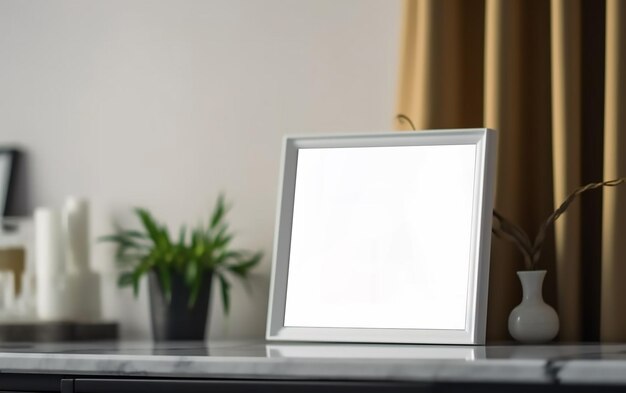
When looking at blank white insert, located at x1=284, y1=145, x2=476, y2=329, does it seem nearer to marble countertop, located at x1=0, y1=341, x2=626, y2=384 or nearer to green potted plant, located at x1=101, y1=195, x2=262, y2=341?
marble countertop, located at x1=0, y1=341, x2=626, y2=384

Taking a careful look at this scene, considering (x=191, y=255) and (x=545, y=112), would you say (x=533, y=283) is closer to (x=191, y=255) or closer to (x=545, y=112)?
(x=545, y=112)

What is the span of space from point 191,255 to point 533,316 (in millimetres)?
666

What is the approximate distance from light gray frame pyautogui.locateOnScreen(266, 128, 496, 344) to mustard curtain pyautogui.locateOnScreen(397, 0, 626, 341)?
0.11m

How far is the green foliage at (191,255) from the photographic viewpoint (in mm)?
1742

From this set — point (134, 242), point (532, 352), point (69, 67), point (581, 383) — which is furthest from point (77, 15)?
point (581, 383)

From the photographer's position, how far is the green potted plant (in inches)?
68.3

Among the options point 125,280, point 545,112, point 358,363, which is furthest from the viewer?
point 125,280

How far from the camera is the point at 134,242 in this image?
1915 millimetres

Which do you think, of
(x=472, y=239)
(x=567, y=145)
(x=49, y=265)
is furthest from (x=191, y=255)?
(x=567, y=145)

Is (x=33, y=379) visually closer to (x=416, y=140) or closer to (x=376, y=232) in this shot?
(x=376, y=232)

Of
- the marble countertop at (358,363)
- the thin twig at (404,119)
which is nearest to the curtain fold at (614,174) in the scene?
the marble countertop at (358,363)

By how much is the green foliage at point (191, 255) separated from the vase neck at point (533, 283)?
574 millimetres

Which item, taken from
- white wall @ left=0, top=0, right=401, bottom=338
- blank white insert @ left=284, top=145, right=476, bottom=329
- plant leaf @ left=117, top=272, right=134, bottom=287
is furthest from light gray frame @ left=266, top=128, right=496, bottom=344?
plant leaf @ left=117, top=272, right=134, bottom=287

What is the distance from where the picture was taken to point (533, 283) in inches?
55.6
